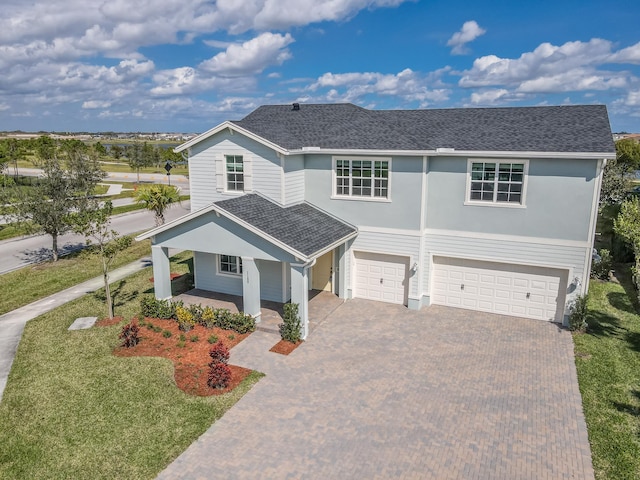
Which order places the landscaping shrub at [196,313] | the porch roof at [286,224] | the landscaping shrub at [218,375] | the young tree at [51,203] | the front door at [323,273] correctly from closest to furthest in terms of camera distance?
the landscaping shrub at [218,375] < the porch roof at [286,224] < the landscaping shrub at [196,313] < the front door at [323,273] < the young tree at [51,203]

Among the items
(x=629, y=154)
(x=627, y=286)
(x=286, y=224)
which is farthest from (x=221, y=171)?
(x=629, y=154)

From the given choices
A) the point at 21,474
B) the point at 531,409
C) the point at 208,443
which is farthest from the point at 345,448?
the point at 21,474

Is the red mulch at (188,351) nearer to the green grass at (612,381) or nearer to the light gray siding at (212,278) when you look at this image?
the light gray siding at (212,278)

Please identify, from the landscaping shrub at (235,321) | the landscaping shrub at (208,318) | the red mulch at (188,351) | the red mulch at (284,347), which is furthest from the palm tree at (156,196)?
the red mulch at (284,347)

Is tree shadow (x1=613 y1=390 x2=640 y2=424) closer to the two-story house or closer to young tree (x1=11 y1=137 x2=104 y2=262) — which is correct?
the two-story house

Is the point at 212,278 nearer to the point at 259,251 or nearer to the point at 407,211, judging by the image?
the point at 259,251

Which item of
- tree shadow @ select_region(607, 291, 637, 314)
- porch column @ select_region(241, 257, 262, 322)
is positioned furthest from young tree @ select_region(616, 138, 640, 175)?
porch column @ select_region(241, 257, 262, 322)

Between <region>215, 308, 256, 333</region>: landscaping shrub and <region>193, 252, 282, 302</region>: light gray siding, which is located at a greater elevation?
<region>193, 252, 282, 302</region>: light gray siding
